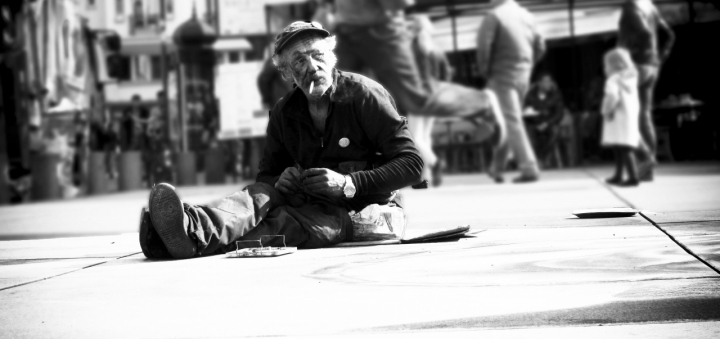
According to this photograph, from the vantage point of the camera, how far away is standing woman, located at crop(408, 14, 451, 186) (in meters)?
11.6

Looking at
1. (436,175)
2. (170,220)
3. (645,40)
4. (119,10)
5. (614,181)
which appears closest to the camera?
(170,220)

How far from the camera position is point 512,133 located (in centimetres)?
1186

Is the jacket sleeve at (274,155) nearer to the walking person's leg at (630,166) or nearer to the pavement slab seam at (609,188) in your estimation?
the pavement slab seam at (609,188)

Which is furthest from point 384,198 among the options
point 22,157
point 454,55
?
point 22,157

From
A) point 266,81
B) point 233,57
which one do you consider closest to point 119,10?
point 233,57

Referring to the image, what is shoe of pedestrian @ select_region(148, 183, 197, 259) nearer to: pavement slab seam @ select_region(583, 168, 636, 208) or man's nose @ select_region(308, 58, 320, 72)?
man's nose @ select_region(308, 58, 320, 72)

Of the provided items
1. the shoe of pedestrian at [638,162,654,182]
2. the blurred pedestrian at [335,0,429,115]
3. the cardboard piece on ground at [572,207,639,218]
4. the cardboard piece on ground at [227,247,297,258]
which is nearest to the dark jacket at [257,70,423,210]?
the cardboard piece on ground at [227,247,297,258]

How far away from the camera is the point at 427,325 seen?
246cm

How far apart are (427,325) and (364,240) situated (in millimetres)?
2024

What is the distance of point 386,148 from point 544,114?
8851mm

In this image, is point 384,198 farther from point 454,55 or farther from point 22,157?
point 22,157

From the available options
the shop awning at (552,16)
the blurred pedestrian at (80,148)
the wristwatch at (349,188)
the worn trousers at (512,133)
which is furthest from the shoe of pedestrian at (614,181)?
the blurred pedestrian at (80,148)

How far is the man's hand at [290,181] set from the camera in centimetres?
435

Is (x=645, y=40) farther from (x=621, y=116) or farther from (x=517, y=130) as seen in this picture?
(x=621, y=116)
